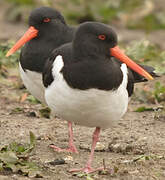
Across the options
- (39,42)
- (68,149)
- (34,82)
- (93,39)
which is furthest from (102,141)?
(93,39)

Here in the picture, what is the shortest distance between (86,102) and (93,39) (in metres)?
0.60

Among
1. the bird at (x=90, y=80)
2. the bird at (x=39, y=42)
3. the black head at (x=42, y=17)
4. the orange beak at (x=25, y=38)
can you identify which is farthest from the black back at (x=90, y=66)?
the black head at (x=42, y=17)

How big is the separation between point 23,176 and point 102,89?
1056 mm

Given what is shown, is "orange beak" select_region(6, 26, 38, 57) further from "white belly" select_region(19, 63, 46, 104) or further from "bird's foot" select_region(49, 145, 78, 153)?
"bird's foot" select_region(49, 145, 78, 153)

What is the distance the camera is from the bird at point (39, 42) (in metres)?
6.52

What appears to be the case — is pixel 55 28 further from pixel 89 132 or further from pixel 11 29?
pixel 11 29

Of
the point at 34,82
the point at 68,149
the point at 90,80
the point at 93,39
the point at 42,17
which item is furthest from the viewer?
the point at 42,17

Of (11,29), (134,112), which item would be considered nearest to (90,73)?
(134,112)

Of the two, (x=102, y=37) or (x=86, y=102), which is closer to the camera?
(x=86, y=102)

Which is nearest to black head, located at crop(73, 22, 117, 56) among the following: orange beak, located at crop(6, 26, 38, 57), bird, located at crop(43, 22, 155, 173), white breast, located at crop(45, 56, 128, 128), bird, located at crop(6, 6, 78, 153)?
bird, located at crop(43, 22, 155, 173)

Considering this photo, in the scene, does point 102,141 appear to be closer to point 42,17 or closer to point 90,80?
point 90,80

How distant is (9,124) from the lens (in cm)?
700

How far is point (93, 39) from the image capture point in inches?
217

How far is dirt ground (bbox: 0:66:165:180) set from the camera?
5543mm
